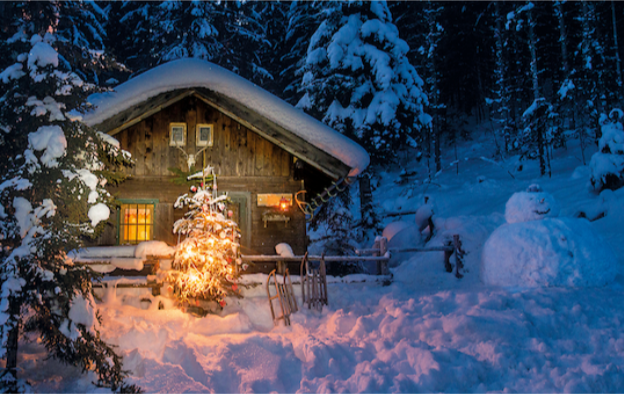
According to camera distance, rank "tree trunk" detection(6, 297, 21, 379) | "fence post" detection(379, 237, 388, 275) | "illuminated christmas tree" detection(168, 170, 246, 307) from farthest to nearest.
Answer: "fence post" detection(379, 237, 388, 275) < "illuminated christmas tree" detection(168, 170, 246, 307) < "tree trunk" detection(6, 297, 21, 379)

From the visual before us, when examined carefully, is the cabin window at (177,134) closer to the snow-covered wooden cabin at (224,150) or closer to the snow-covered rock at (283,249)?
the snow-covered wooden cabin at (224,150)

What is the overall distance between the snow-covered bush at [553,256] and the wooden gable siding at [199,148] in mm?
5367

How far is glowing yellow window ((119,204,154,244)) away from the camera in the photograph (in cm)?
1019

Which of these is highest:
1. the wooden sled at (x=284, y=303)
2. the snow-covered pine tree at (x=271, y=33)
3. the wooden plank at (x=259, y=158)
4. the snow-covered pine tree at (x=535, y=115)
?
the snow-covered pine tree at (x=271, y=33)

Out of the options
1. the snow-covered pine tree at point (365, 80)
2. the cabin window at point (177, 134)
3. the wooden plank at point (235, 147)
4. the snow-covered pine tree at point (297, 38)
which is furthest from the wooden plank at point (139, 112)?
the snow-covered pine tree at point (297, 38)

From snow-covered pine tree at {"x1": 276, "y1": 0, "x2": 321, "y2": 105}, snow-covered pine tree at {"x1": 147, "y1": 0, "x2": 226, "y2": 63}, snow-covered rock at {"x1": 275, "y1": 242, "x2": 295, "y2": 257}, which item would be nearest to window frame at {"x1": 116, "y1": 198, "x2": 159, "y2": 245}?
snow-covered rock at {"x1": 275, "y1": 242, "x2": 295, "y2": 257}

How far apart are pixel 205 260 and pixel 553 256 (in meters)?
6.46

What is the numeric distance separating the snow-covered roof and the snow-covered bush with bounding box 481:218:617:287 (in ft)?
11.7

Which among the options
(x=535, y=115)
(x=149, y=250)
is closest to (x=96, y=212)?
(x=149, y=250)

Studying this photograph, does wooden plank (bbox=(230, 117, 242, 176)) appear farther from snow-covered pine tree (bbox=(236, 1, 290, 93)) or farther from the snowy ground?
snow-covered pine tree (bbox=(236, 1, 290, 93))

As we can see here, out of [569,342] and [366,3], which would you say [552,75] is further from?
[569,342]

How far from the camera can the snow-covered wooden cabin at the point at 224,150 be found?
31.1 ft

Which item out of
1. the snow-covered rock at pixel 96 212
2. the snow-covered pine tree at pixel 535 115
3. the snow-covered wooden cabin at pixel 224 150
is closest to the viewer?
the snow-covered rock at pixel 96 212

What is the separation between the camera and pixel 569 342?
5.38 metres
